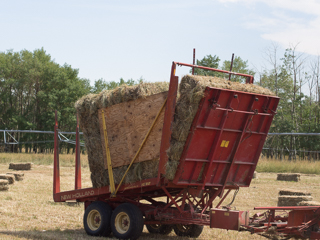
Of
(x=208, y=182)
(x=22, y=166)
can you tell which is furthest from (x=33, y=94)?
(x=208, y=182)

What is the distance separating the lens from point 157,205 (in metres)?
10.1

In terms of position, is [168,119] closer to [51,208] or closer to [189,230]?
[189,230]

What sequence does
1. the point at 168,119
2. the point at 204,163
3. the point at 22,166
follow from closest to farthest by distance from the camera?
the point at 168,119 < the point at 204,163 < the point at 22,166

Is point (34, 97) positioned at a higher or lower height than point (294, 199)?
higher

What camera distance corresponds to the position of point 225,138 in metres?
8.65

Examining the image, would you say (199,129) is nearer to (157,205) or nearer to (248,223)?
(248,223)

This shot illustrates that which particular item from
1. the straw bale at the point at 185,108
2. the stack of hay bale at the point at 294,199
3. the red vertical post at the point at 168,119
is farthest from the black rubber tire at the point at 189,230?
the stack of hay bale at the point at 294,199

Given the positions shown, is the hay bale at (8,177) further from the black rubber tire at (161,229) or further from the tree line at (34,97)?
the tree line at (34,97)

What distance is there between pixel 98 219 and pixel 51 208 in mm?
3933

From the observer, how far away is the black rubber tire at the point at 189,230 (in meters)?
9.77

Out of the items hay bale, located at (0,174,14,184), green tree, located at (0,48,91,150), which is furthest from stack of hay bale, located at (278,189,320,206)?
green tree, located at (0,48,91,150)

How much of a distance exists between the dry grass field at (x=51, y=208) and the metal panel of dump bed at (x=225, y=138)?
1.71m

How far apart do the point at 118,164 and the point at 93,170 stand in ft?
2.64

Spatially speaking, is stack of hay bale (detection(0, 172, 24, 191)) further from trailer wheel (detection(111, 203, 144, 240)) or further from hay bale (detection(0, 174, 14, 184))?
Result: trailer wheel (detection(111, 203, 144, 240))
